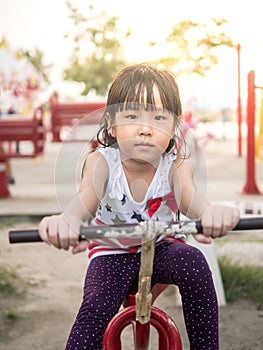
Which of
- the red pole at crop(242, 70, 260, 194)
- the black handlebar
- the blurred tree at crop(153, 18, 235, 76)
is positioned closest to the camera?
the black handlebar

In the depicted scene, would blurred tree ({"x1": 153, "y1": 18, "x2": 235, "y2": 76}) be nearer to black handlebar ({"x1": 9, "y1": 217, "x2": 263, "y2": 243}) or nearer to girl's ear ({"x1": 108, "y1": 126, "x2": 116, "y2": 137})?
girl's ear ({"x1": 108, "y1": 126, "x2": 116, "y2": 137})

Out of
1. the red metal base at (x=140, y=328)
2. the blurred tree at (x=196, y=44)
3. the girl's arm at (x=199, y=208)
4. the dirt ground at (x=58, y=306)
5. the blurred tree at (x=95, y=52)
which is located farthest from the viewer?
the blurred tree at (x=95, y=52)

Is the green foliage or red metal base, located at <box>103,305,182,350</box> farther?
the green foliage

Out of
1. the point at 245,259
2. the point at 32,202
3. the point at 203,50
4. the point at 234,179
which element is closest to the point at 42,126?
the point at 32,202

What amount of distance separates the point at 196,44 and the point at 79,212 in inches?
203

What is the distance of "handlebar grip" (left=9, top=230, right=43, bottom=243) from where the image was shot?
1369 mm

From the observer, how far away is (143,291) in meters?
1.47

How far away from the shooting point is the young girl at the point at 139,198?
1.57 metres

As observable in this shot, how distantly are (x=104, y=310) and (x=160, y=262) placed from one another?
0.62ft

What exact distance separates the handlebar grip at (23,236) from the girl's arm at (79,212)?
1 centimetres

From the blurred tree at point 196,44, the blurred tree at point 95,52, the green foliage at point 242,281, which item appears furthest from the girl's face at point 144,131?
the blurred tree at point 95,52

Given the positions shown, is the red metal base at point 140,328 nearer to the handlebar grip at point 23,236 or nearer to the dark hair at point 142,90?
the handlebar grip at point 23,236

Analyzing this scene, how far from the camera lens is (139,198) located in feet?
5.61

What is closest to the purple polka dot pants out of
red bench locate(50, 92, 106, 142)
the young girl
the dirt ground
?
the young girl
